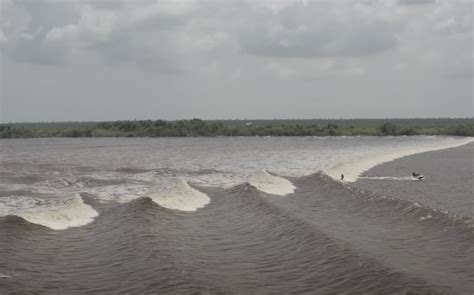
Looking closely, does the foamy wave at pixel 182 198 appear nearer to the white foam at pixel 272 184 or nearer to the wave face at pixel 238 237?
the wave face at pixel 238 237

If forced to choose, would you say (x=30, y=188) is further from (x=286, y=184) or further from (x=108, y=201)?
(x=286, y=184)

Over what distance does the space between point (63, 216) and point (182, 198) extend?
623cm

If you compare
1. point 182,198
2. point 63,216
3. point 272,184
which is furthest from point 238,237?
point 272,184

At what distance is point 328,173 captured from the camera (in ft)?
119

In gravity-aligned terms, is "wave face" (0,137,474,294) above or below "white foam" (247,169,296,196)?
below

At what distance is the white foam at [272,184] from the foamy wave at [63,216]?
9.45m

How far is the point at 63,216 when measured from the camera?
2133cm

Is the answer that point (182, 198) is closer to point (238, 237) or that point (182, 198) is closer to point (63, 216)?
point (63, 216)

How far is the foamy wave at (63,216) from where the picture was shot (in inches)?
797

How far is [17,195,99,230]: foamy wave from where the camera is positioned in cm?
2024

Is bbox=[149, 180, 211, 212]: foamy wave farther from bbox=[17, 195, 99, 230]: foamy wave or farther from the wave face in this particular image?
bbox=[17, 195, 99, 230]: foamy wave

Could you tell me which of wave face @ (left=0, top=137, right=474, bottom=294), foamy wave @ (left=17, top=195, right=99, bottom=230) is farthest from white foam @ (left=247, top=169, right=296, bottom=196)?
foamy wave @ (left=17, top=195, right=99, bottom=230)

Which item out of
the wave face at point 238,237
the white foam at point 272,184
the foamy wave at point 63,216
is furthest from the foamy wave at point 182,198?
the white foam at point 272,184

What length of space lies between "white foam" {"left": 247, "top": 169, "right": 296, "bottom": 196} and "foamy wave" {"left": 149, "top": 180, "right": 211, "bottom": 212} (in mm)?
3449
